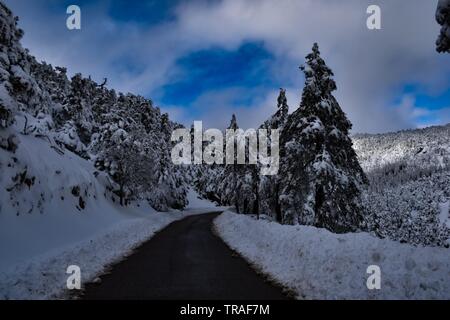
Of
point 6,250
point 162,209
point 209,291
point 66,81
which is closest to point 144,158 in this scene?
point 162,209

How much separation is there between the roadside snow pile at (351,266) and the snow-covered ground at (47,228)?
6.52 m

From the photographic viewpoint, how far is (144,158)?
4725cm

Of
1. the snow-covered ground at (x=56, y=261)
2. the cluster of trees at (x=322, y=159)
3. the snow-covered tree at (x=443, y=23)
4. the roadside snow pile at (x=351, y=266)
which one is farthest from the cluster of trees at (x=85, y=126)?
the snow-covered tree at (x=443, y=23)

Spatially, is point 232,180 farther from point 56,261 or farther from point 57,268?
point 57,268

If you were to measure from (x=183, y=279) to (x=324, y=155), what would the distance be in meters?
14.4

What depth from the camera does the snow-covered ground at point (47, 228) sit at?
448 inches

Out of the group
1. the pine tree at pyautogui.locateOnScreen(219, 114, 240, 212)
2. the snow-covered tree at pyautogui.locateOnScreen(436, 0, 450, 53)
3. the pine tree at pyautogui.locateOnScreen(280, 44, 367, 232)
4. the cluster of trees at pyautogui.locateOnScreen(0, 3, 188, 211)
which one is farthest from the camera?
the pine tree at pyautogui.locateOnScreen(219, 114, 240, 212)

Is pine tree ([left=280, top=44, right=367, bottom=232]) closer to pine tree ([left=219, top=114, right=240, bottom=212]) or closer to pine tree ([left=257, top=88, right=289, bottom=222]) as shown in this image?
pine tree ([left=257, top=88, right=289, bottom=222])

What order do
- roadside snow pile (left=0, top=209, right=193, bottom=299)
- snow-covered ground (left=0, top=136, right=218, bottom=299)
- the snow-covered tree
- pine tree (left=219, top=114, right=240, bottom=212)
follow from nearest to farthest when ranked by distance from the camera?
roadside snow pile (left=0, top=209, right=193, bottom=299), the snow-covered tree, snow-covered ground (left=0, top=136, right=218, bottom=299), pine tree (left=219, top=114, right=240, bottom=212)

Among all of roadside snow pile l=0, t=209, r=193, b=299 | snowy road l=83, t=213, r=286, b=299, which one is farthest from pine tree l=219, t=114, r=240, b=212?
snowy road l=83, t=213, r=286, b=299

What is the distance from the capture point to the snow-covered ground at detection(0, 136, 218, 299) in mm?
11373

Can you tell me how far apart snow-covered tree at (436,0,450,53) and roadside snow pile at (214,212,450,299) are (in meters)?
5.64
